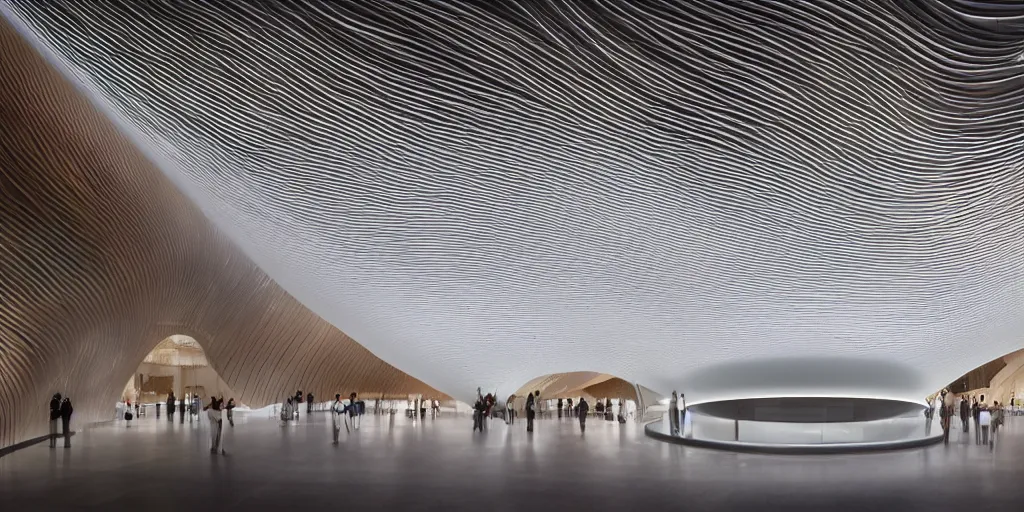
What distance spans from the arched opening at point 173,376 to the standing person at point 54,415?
19.7 m

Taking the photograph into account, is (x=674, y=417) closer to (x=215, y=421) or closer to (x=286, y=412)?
(x=215, y=421)

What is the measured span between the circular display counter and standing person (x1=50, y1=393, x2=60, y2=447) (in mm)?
9710

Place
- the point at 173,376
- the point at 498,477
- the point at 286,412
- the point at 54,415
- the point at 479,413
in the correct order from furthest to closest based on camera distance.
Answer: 1. the point at 173,376
2. the point at 286,412
3. the point at 479,413
4. the point at 54,415
5. the point at 498,477

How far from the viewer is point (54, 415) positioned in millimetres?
13219

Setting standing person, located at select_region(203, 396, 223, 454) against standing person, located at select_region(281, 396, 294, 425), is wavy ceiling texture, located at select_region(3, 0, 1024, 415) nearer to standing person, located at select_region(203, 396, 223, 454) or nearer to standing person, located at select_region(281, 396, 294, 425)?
standing person, located at select_region(203, 396, 223, 454)

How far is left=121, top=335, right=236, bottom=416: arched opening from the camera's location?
33.2 m

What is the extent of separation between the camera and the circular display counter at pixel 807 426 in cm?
1199

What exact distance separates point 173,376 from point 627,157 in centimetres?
3112

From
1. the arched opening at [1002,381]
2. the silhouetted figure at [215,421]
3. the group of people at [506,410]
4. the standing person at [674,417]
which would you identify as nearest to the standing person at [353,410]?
the group of people at [506,410]

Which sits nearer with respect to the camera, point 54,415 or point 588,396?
point 54,415

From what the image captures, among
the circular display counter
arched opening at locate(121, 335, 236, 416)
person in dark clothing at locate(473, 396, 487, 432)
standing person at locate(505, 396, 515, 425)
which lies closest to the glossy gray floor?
the circular display counter

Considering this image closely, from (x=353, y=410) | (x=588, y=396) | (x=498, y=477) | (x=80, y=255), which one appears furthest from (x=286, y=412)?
(x=588, y=396)

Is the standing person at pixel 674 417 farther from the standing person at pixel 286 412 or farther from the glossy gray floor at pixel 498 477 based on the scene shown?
the standing person at pixel 286 412

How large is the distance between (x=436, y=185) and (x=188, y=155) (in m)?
3.01
